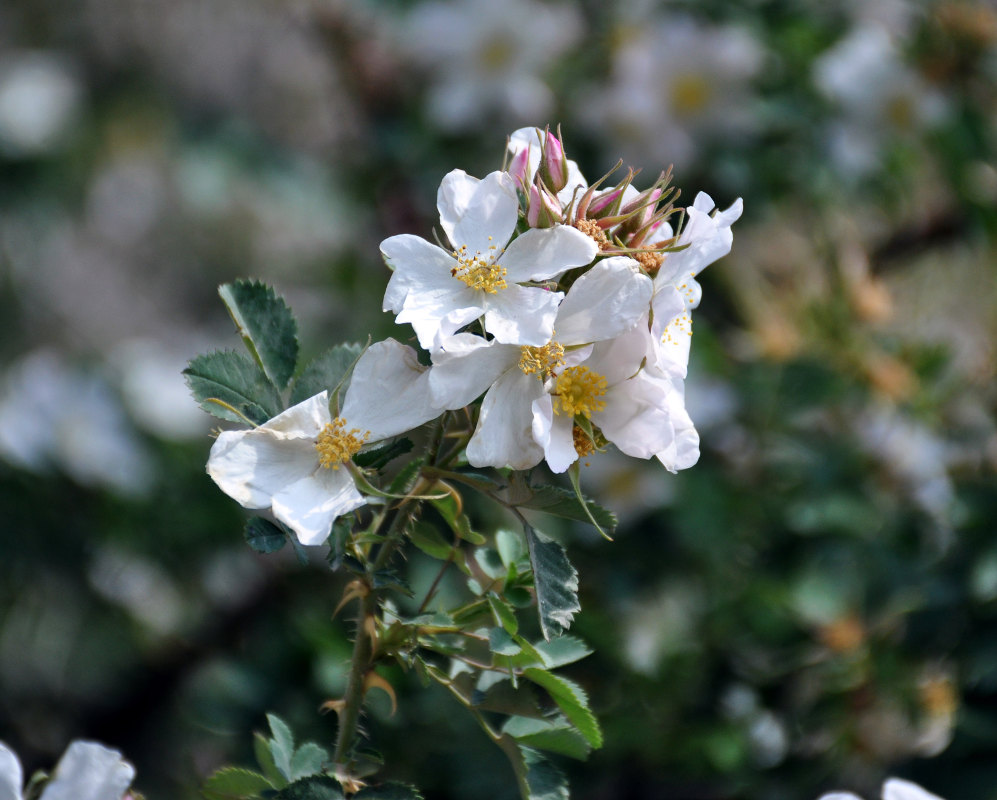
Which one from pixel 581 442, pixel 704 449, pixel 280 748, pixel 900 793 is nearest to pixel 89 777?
pixel 280 748

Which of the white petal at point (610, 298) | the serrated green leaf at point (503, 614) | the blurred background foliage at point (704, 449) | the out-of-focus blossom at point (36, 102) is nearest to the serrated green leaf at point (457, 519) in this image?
the serrated green leaf at point (503, 614)

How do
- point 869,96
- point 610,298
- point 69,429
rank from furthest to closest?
1. point 69,429
2. point 869,96
3. point 610,298

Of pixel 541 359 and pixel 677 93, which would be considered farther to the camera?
pixel 677 93

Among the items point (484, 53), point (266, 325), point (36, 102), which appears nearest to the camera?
point (266, 325)

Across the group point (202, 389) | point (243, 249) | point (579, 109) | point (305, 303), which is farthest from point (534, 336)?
point (243, 249)

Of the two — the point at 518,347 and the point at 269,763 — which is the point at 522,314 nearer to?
the point at 518,347

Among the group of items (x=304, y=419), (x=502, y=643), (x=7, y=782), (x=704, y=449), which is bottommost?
(x=7, y=782)

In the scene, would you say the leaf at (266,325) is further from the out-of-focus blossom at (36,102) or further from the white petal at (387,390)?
the out-of-focus blossom at (36,102)
